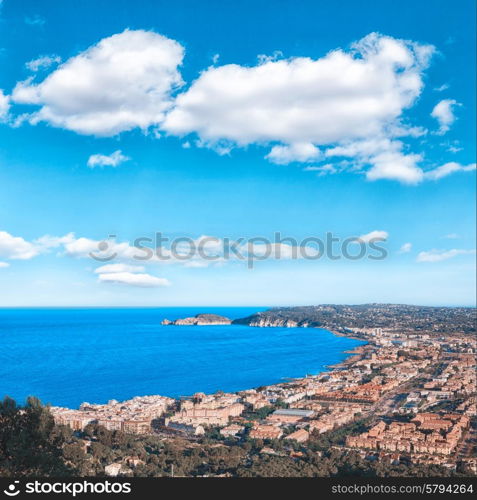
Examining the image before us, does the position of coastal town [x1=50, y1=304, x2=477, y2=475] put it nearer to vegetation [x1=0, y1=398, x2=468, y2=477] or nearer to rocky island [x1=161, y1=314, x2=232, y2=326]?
vegetation [x1=0, y1=398, x2=468, y2=477]

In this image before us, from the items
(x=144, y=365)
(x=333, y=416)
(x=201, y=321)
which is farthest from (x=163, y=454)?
(x=201, y=321)

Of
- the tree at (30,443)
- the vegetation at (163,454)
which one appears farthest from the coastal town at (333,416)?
the tree at (30,443)

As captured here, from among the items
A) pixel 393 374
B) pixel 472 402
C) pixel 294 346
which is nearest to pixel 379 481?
pixel 472 402

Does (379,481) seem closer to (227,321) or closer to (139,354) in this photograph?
(139,354)

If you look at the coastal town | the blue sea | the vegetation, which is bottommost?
the blue sea

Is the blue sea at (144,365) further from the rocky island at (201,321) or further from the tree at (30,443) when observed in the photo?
the rocky island at (201,321)

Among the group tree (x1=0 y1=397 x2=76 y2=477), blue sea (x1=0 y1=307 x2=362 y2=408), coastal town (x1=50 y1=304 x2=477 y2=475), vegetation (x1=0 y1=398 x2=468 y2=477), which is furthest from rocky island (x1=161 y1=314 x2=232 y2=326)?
tree (x1=0 y1=397 x2=76 y2=477)

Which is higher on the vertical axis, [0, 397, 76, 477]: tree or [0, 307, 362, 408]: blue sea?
[0, 397, 76, 477]: tree

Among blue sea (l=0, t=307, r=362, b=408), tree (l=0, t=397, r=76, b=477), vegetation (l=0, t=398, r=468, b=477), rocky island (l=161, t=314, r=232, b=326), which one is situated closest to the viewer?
tree (l=0, t=397, r=76, b=477)

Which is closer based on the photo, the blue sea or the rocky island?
the blue sea
